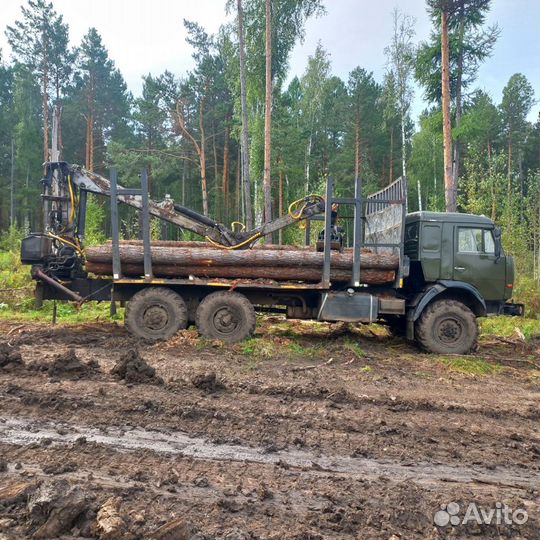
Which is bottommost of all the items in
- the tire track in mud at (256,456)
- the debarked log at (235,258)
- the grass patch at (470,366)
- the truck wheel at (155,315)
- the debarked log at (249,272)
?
the grass patch at (470,366)

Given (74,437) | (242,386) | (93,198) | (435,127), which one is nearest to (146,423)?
(74,437)

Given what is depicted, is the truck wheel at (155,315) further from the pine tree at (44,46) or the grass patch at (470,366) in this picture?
the pine tree at (44,46)

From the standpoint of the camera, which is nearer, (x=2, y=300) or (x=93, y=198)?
(x=2, y=300)

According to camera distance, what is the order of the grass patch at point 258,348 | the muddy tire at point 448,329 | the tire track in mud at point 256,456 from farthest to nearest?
the muddy tire at point 448,329 → the grass patch at point 258,348 → the tire track in mud at point 256,456

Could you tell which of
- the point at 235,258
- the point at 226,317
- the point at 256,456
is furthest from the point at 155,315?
the point at 256,456

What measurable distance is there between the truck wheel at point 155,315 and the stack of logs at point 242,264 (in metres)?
0.51

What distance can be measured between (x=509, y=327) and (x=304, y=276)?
6759 millimetres

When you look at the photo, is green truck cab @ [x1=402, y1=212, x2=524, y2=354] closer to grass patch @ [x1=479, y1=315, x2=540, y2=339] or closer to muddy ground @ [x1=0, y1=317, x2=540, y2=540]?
muddy ground @ [x1=0, y1=317, x2=540, y2=540]

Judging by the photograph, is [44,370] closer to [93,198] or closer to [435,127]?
[435,127]

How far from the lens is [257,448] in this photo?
13.8 ft

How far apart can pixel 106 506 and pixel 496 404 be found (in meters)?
4.99

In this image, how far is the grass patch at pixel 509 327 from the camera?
39.1 feet

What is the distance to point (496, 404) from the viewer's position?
603 cm

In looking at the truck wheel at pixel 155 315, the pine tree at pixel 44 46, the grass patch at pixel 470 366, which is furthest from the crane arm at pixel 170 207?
the pine tree at pixel 44 46
